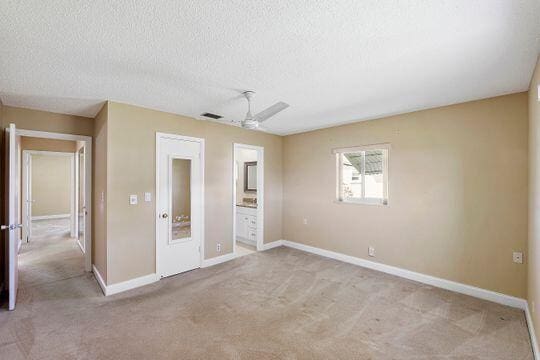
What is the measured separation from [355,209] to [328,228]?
2.27ft

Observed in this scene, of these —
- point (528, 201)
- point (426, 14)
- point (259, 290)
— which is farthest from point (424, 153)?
point (259, 290)

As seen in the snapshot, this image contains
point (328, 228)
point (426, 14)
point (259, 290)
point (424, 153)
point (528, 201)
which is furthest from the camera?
point (328, 228)

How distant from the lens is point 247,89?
285 centimetres

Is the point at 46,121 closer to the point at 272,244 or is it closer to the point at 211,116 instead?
the point at 211,116

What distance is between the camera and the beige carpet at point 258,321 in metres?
2.19

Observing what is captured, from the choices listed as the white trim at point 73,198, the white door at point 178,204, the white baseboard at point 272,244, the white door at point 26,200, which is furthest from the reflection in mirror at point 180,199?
the white door at point 26,200

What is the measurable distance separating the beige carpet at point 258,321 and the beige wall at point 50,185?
263 inches

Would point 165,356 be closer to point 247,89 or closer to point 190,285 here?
point 190,285

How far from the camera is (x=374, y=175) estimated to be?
429 centimetres

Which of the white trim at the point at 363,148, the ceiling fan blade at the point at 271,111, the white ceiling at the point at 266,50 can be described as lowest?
the white trim at the point at 363,148

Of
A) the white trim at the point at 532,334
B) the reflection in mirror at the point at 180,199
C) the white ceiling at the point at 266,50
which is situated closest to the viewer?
the white ceiling at the point at 266,50

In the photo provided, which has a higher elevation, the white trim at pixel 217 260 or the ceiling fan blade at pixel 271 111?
the ceiling fan blade at pixel 271 111

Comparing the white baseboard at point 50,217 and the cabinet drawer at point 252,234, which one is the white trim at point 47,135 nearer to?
the cabinet drawer at point 252,234

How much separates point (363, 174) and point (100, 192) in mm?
4145
